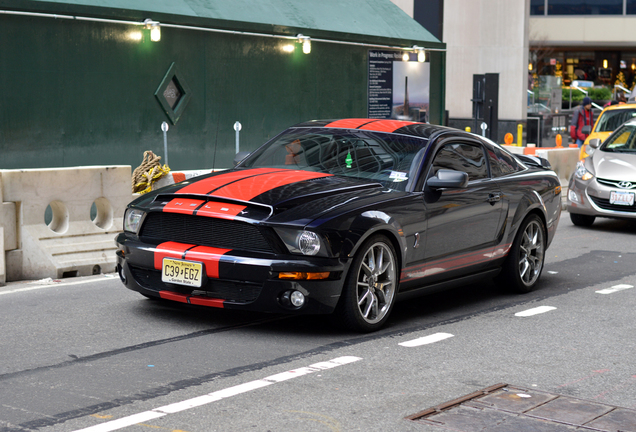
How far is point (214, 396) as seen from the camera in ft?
16.1

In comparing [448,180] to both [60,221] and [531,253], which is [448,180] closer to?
[531,253]

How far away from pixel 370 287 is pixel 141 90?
968 cm

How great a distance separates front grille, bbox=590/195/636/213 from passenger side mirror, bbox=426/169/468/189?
20.8 ft

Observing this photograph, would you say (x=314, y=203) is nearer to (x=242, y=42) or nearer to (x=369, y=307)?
(x=369, y=307)

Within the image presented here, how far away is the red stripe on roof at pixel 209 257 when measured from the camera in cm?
610

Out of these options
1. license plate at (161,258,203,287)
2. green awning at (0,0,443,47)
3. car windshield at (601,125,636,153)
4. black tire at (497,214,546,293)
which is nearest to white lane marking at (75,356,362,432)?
license plate at (161,258,203,287)

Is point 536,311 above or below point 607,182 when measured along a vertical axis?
below

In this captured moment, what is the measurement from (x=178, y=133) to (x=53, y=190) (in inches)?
280

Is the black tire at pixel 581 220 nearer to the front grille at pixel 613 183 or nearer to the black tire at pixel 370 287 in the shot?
the front grille at pixel 613 183

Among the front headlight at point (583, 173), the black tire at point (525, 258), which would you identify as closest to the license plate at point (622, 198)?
the front headlight at point (583, 173)

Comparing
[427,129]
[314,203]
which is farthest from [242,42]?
[314,203]

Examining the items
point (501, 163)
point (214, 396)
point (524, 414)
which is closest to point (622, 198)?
point (501, 163)

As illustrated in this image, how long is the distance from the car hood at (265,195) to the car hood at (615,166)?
694cm

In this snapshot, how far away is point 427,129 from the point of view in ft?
24.8
